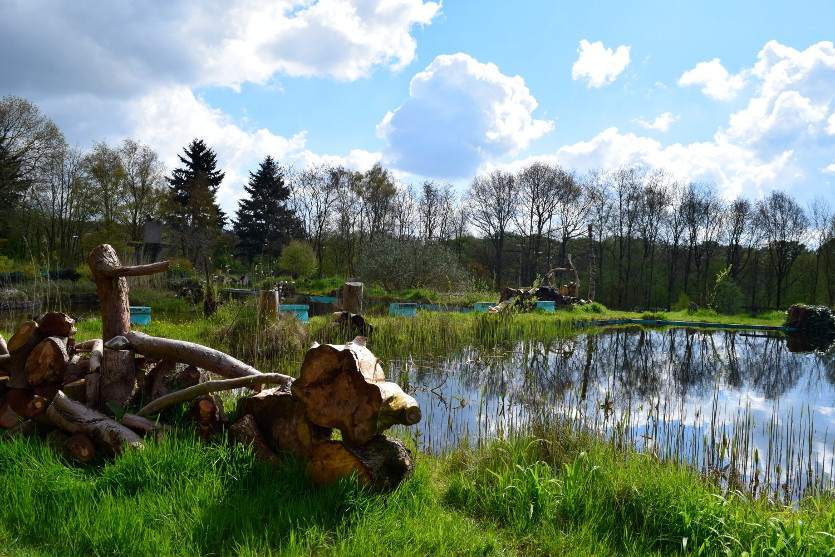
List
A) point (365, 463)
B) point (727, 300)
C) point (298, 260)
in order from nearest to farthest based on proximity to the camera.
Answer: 1. point (365, 463)
2. point (727, 300)
3. point (298, 260)

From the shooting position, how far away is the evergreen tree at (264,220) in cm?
3328

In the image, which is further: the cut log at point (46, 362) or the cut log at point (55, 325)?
the cut log at point (55, 325)

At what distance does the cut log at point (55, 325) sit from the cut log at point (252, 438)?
148 cm

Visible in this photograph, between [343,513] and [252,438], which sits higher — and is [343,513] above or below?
below

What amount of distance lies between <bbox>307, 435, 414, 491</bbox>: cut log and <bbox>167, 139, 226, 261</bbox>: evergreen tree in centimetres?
2915

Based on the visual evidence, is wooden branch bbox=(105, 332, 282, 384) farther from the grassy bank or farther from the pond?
the pond

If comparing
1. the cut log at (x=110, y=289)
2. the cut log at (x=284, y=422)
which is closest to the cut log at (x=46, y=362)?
the cut log at (x=110, y=289)

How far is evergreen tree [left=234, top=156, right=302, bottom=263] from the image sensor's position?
33281 millimetres

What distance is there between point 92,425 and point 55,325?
38.7 inches

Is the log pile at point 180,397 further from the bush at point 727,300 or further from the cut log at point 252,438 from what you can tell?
the bush at point 727,300

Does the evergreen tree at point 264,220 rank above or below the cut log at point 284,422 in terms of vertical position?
above

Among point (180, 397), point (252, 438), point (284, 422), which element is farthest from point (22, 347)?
point (284, 422)

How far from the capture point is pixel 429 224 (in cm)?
3441

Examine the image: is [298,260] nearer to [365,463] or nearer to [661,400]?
[661,400]
